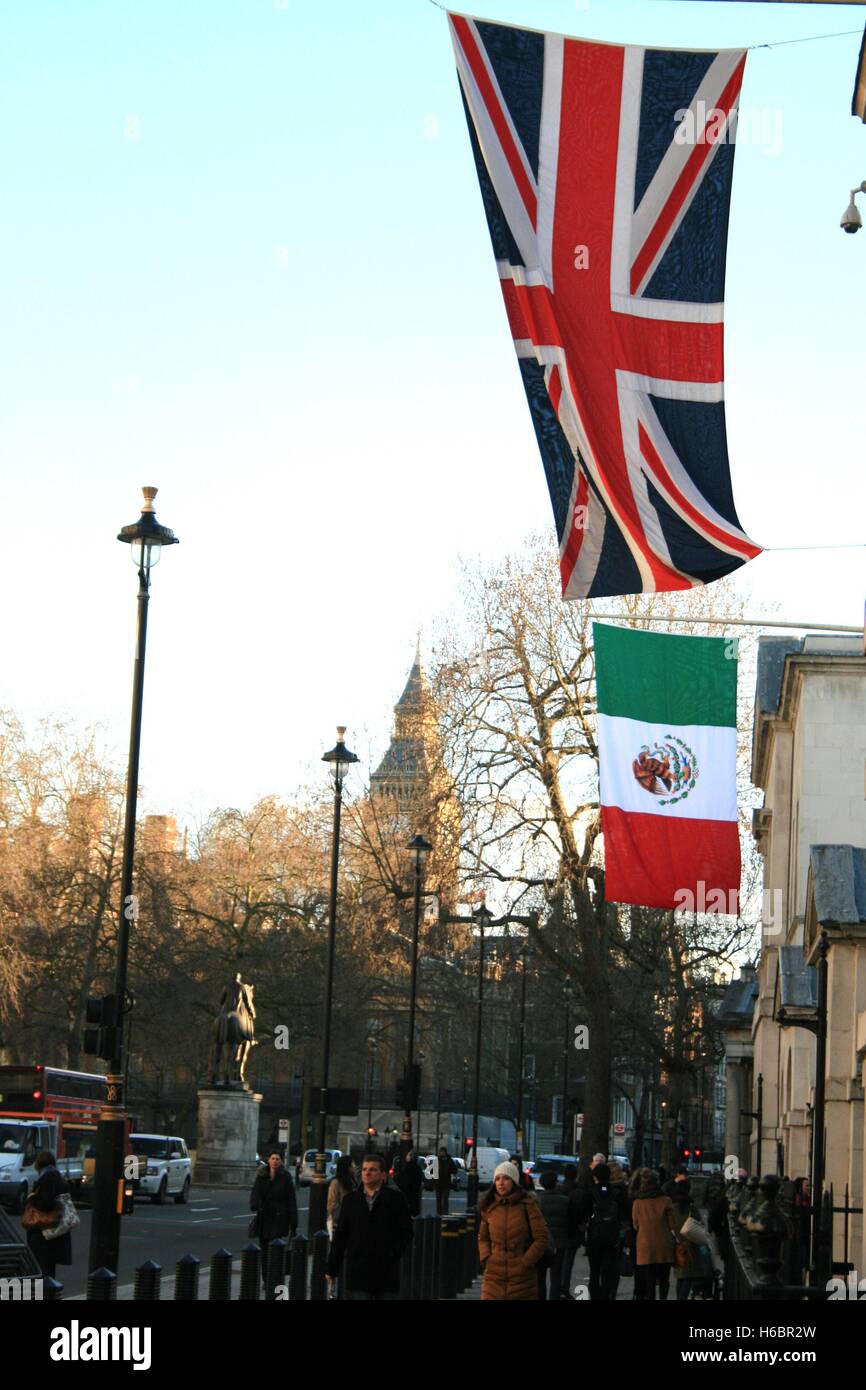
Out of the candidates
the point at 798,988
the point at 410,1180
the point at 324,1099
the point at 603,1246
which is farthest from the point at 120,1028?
the point at 324,1099

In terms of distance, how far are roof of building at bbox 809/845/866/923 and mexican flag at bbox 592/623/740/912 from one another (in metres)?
5.57

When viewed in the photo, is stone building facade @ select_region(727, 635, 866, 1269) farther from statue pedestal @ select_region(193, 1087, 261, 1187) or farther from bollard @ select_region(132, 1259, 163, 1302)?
statue pedestal @ select_region(193, 1087, 261, 1187)

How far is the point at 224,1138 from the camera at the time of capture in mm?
54562

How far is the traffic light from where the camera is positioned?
19.7 m

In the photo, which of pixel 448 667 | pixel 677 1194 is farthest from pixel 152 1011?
pixel 677 1194

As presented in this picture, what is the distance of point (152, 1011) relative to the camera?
62.3 metres

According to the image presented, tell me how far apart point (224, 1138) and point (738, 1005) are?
15.4 m

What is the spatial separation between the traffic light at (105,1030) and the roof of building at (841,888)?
7604 mm

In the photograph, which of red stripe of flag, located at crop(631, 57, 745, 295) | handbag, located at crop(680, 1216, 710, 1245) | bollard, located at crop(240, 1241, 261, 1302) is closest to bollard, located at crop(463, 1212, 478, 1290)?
handbag, located at crop(680, 1216, 710, 1245)

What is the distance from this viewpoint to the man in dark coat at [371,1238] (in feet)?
41.1

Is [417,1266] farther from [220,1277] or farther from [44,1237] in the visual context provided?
[220,1277]

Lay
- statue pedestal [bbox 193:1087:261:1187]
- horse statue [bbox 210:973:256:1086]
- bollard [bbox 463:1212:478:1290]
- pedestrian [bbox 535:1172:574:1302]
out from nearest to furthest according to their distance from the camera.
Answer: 1. pedestrian [bbox 535:1172:574:1302]
2. bollard [bbox 463:1212:478:1290]
3. horse statue [bbox 210:973:256:1086]
4. statue pedestal [bbox 193:1087:261:1187]
